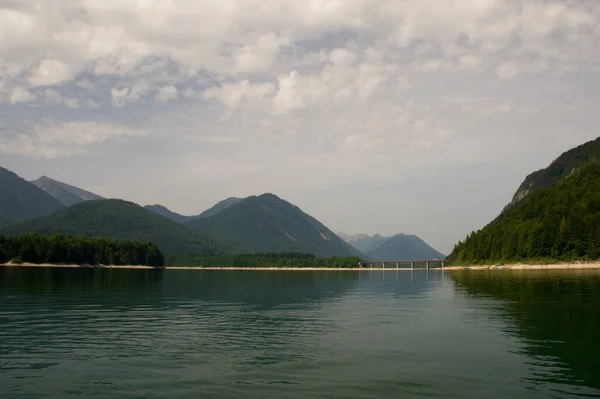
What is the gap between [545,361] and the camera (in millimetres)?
33031

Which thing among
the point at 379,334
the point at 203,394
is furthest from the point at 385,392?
the point at 379,334

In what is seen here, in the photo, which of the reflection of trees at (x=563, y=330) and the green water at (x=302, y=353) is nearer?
the green water at (x=302, y=353)

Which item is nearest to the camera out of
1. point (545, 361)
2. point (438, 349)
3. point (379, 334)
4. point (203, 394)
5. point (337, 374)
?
point (203, 394)

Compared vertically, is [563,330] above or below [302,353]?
above

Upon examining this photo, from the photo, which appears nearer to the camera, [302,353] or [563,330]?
[302,353]

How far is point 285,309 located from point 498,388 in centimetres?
4650

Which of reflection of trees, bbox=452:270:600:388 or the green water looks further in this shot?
reflection of trees, bbox=452:270:600:388

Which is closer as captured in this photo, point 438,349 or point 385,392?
point 385,392

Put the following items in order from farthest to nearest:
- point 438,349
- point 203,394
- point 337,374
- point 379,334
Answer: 1. point 379,334
2. point 438,349
3. point 337,374
4. point 203,394

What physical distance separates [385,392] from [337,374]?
4.75m

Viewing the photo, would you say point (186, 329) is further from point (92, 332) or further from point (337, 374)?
point (337, 374)

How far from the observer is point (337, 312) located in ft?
220

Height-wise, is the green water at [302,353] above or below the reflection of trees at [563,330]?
below

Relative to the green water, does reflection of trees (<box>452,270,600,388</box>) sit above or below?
above
